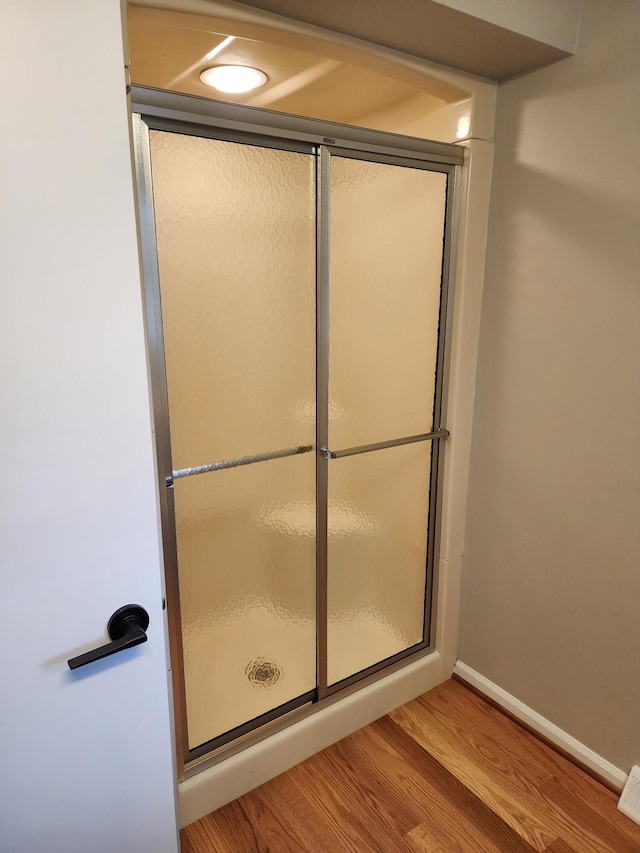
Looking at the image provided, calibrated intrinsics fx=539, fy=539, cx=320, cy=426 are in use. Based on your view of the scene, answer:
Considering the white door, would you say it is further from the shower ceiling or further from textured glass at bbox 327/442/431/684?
textured glass at bbox 327/442/431/684

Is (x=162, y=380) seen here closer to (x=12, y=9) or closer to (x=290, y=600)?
(x=12, y=9)

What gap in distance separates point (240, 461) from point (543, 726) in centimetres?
143

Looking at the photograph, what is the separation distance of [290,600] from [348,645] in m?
0.36

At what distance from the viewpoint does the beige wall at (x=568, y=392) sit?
58.6 inches

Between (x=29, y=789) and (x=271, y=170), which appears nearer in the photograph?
(x=29, y=789)

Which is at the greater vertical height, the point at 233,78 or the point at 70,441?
the point at 233,78

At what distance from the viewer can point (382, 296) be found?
173 centimetres

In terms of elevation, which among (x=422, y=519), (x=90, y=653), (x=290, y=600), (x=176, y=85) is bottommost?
(x=290, y=600)

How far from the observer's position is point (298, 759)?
1787 millimetres

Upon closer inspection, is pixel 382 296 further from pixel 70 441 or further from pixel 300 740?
pixel 300 740

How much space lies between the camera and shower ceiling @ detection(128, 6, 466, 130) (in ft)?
4.89

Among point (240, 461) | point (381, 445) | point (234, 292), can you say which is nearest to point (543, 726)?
point (381, 445)

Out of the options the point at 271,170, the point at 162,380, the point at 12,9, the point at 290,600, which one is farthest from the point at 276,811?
the point at 12,9

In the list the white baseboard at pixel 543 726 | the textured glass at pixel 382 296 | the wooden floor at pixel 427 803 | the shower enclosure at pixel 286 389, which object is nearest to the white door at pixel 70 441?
the shower enclosure at pixel 286 389
